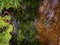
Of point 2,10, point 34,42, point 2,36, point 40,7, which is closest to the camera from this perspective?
point 2,36

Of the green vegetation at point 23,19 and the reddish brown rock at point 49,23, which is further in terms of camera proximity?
the reddish brown rock at point 49,23

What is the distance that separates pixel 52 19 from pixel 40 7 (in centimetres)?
29

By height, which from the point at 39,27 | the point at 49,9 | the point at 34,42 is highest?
the point at 49,9

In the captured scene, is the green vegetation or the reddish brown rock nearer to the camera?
the green vegetation

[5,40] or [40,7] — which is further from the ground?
[40,7]

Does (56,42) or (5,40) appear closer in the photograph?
(5,40)

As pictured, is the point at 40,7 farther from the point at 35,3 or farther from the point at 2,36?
the point at 2,36

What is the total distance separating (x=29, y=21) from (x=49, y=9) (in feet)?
1.34

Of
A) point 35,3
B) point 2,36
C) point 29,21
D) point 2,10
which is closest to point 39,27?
point 29,21

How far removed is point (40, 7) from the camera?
3.10 metres

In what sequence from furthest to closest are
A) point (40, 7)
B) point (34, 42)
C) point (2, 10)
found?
point (40, 7) → point (34, 42) → point (2, 10)

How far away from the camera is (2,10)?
2695 millimetres

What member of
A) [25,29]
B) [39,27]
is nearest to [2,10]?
[25,29]

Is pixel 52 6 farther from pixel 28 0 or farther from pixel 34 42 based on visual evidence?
pixel 34 42
